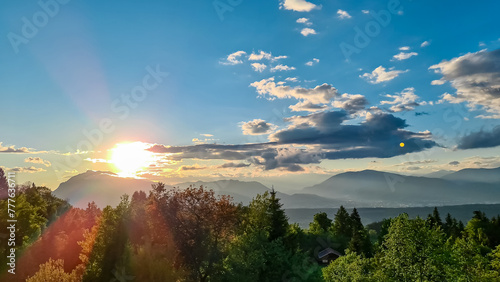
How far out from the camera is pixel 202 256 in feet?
137

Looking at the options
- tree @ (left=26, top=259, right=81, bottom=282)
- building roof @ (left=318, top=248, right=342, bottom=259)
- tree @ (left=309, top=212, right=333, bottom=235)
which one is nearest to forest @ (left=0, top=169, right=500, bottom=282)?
tree @ (left=26, top=259, right=81, bottom=282)

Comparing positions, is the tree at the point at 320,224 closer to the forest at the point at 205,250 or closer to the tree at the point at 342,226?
the tree at the point at 342,226

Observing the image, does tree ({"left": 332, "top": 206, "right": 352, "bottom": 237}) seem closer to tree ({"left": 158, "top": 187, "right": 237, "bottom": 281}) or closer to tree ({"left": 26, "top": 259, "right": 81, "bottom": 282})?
tree ({"left": 158, "top": 187, "right": 237, "bottom": 281})

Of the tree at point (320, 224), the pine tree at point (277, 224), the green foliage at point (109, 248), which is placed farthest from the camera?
the tree at point (320, 224)

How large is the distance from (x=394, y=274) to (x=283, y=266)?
45.6ft

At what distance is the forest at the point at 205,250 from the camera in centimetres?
3103

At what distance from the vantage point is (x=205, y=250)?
136 feet

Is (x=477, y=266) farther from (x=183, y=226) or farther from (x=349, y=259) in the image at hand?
(x=183, y=226)

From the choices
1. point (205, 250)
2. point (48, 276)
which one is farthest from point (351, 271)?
point (48, 276)

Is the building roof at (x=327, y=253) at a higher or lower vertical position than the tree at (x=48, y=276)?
lower

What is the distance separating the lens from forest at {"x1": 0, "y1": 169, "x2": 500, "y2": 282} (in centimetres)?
3103

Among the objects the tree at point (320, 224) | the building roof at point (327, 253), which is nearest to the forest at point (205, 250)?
the building roof at point (327, 253)

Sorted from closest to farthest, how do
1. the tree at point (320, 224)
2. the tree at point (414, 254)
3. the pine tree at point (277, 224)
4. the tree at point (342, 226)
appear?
the tree at point (414, 254) < the pine tree at point (277, 224) < the tree at point (342, 226) < the tree at point (320, 224)

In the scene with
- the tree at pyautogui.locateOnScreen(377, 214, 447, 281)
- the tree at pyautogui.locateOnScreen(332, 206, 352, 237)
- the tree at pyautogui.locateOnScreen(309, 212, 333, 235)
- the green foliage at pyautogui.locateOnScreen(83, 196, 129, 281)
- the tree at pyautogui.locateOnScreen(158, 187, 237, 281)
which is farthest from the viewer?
the tree at pyautogui.locateOnScreen(309, 212, 333, 235)
